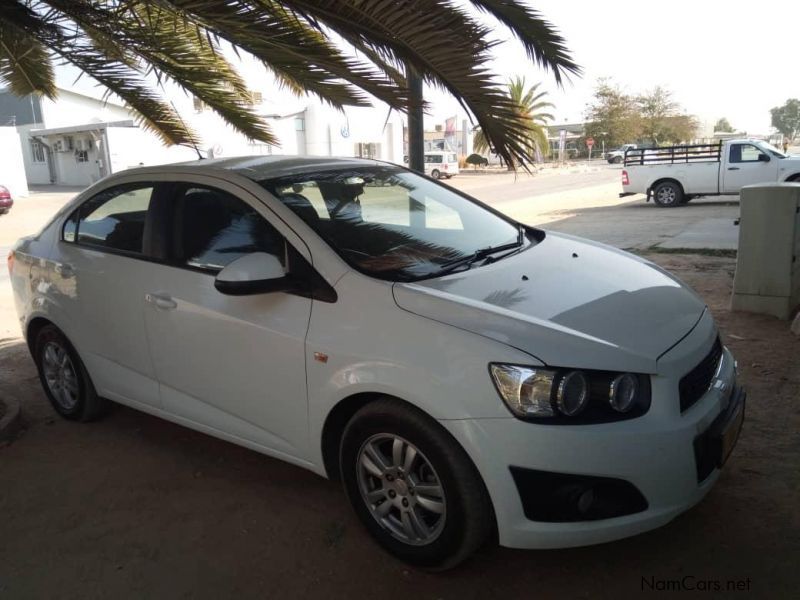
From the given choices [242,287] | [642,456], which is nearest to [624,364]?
[642,456]

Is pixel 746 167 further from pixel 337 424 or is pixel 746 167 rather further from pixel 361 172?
pixel 337 424

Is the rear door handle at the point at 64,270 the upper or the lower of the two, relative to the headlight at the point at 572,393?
upper

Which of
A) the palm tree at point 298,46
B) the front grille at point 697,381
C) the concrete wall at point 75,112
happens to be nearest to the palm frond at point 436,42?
the palm tree at point 298,46

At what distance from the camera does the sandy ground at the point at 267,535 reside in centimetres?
262

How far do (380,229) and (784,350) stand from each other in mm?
3483

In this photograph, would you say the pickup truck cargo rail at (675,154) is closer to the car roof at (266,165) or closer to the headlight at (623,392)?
the car roof at (266,165)

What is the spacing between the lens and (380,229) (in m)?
3.35

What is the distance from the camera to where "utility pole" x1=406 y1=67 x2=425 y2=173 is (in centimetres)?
421

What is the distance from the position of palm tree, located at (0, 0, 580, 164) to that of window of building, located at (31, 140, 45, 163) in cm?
3765

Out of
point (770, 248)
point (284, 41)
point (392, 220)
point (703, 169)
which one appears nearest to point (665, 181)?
point (703, 169)

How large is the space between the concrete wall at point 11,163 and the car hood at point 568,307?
30594mm

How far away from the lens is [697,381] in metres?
2.58

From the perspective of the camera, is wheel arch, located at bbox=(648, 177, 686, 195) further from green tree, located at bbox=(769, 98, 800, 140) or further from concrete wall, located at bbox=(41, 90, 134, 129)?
green tree, located at bbox=(769, 98, 800, 140)

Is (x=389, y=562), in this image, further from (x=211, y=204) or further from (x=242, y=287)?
(x=211, y=204)
